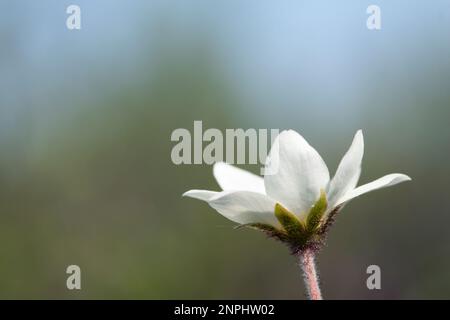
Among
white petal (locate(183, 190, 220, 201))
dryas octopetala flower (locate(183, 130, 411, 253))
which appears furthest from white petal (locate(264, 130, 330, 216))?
white petal (locate(183, 190, 220, 201))

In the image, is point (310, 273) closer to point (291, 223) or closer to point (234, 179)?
point (291, 223)

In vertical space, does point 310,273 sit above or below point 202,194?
below

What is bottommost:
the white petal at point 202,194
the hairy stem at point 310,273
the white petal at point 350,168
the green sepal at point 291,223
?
Result: the hairy stem at point 310,273

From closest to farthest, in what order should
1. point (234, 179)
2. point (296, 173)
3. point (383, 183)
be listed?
point (383, 183), point (296, 173), point (234, 179)

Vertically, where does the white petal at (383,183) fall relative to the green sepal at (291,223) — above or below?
above

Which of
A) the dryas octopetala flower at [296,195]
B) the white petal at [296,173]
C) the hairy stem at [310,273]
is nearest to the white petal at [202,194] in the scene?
the dryas octopetala flower at [296,195]

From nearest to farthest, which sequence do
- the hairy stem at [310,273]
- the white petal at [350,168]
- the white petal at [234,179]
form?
the hairy stem at [310,273] < the white petal at [350,168] < the white petal at [234,179]

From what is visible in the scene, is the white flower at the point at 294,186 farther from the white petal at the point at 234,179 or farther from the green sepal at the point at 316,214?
the white petal at the point at 234,179

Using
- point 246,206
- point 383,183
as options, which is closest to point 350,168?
point 383,183
